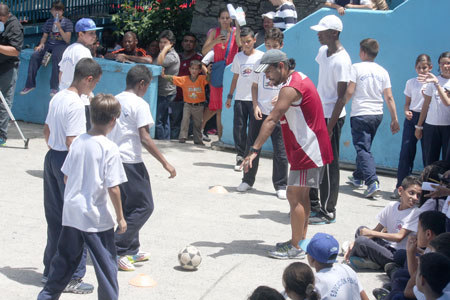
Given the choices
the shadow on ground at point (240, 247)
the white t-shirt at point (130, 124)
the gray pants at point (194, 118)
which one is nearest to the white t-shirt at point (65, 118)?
the white t-shirt at point (130, 124)

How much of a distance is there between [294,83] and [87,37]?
10.6ft

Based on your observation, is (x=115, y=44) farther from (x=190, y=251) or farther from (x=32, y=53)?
(x=190, y=251)

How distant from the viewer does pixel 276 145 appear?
27.5 feet

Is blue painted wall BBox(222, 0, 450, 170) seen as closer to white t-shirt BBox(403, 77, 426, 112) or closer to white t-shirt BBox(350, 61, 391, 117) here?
white t-shirt BBox(403, 77, 426, 112)

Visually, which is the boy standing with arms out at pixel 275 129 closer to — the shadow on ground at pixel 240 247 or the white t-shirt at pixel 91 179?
the shadow on ground at pixel 240 247

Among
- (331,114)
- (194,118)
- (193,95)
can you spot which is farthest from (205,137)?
(331,114)

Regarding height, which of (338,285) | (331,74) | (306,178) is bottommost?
(338,285)

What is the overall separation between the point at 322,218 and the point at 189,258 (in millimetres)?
2166

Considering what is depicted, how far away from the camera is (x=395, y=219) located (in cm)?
598

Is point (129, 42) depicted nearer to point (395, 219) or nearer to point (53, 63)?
Answer: point (53, 63)

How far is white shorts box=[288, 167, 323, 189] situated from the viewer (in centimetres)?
616

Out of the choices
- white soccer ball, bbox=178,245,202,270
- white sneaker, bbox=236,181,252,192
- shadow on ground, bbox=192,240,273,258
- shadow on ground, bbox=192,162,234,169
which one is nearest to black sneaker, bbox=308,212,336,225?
shadow on ground, bbox=192,240,273,258

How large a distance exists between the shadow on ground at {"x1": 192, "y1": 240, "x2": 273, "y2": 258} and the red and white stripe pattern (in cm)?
87

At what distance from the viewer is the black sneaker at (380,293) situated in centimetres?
526
